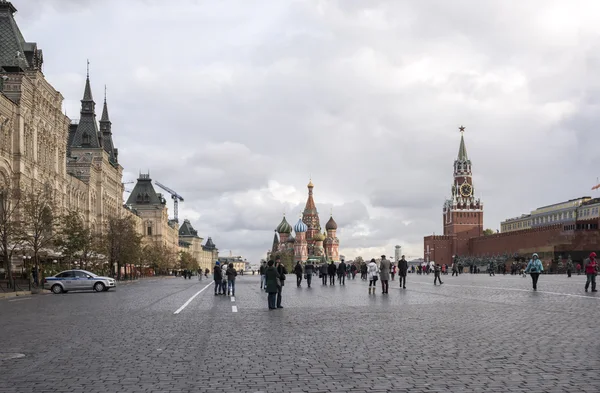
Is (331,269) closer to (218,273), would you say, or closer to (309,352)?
(218,273)

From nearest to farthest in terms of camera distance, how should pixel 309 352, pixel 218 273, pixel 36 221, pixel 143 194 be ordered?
pixel 309 352, pixel 218 273, pixel 36 221, pixel 143 194

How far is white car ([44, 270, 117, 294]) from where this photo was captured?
39875 mm

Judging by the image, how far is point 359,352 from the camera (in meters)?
11.3

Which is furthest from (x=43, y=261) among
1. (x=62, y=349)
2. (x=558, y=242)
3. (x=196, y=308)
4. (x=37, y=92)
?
(x=558, y=242)

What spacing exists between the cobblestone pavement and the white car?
21.2 m

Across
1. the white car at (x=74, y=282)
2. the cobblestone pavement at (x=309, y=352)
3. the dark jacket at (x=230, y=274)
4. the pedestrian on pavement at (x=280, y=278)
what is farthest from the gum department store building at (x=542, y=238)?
the cobblestone pavement at (x=309, y=352)

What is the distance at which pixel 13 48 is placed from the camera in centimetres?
5603

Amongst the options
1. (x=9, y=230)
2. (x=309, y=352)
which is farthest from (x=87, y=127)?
(x=309, y=352)

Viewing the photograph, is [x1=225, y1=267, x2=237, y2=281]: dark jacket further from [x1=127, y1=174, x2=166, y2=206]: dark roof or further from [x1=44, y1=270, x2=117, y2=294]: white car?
[x1=127, y1=174, x2=166, y2=206]: dark roof

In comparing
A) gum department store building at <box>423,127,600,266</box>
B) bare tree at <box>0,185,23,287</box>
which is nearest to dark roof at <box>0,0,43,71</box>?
bare tree at <box>0,185,23,287</box>

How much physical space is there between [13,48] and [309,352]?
51815 millimetres

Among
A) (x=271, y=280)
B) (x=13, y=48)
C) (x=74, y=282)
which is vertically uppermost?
(x=13, y=48)

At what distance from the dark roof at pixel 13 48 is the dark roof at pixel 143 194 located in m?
86.7

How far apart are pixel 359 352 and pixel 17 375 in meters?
4.98
